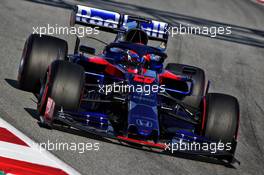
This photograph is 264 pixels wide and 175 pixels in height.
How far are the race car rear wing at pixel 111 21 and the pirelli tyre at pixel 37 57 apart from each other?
5.57 feet

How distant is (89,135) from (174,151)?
4.02 ft

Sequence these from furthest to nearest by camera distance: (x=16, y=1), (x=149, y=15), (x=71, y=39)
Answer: (x=149, y=15) < (x=16, y=1) < (x=71, y=39)

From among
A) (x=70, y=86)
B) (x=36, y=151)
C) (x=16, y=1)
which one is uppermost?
(x=16, y=1)

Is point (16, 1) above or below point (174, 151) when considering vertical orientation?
above

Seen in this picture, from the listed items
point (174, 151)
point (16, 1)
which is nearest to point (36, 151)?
point (174, 151)

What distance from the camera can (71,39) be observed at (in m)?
17.3

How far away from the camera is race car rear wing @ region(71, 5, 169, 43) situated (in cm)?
1328

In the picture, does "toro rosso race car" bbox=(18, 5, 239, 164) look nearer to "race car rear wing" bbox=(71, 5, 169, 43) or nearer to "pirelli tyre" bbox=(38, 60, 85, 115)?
"pirelli tyre" bbox=(38, 60, 85, 115)


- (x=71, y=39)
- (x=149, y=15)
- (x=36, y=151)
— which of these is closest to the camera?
(x=36, y=151)

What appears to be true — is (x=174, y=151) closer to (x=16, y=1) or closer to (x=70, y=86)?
(x=70, y=86)

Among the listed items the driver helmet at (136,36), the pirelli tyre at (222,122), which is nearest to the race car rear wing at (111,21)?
the driver helmet at (136,36)

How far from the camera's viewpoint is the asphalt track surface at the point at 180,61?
9.80m

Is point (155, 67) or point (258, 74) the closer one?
point (155, 67)

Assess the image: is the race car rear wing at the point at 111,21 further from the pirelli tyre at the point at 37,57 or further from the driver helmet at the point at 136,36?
the pirelli tyre at the point at 37,57
